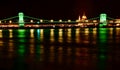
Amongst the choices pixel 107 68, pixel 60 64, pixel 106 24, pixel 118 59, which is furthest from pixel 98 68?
pixel 106 24

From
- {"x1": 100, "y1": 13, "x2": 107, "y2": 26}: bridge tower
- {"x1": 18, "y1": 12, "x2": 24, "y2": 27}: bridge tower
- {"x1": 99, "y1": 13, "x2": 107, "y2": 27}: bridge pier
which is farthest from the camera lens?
{"x1": 100, "y1": 13, "x2": 107, "y2": 26}: bridge tower

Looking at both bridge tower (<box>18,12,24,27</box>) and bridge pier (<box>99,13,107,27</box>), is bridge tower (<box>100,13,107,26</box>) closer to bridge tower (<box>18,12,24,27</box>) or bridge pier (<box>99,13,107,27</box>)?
bridge pier (<box>99,13,107,27</box>)

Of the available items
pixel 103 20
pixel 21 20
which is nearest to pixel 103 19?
pixel 103 20

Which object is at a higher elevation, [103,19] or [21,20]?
[103,19]

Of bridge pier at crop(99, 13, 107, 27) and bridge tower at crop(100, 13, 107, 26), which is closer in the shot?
bridge pier at crop(99, 13, 107, 27)

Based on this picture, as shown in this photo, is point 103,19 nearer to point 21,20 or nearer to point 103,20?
point 103,20

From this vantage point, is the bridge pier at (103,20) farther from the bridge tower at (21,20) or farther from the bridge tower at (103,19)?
the bridge tower at (21,20)

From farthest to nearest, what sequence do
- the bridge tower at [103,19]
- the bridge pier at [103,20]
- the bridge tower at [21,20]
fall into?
the bridge tower at [103,19] < the bridge pier at [103,20] < the bridge tower at [21,20]

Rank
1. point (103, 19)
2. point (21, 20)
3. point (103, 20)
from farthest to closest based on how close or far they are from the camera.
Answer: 1. point (103, 19)
2. point (103, 20)
3. point (21, 20)

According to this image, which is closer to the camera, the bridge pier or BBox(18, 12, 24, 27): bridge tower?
BBox(18, 12, 24, 27): bridge tower

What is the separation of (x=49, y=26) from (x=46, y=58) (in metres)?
97.3

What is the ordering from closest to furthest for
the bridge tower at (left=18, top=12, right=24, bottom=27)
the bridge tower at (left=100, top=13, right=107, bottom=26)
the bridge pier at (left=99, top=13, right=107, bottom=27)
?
the bridge tower at (left=18, top=12, right=24, bottom=27) < the bridge pier at (left=99, top=13, right=107, bottom=27) < the bridge tower at (left=100, top=13, right=107, bottom=26)

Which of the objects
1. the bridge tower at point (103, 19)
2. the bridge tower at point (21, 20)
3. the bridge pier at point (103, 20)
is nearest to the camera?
the bridge tower at point (21, 20)

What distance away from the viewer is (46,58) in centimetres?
1268
